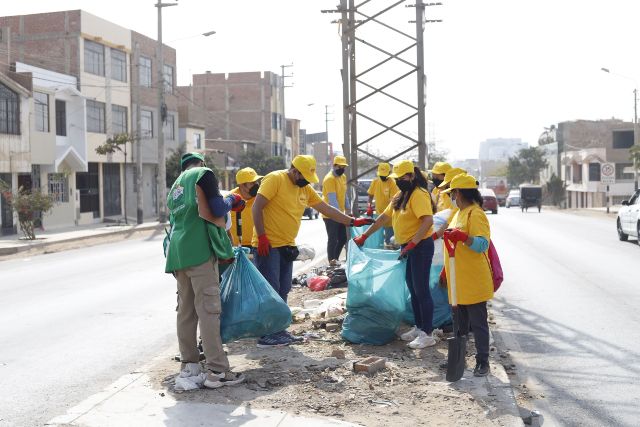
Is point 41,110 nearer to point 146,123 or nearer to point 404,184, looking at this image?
point 146,123

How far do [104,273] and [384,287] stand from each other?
32.4 ft

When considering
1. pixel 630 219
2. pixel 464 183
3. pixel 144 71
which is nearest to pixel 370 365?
pixel 464 183

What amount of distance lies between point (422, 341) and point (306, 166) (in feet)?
6.35

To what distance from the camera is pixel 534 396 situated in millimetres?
6465

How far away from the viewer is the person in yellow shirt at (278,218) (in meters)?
7.52

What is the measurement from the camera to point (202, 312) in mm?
5953

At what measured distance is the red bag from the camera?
1150cm

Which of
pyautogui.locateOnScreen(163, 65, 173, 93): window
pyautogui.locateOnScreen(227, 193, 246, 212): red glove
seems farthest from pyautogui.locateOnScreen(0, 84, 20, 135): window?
pyautogui.locateOnScreen(227, 193, 246, 212): red glove

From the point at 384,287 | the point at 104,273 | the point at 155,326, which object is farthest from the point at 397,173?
the point at 104,273

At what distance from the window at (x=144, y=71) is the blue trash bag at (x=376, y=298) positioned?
3917 cm

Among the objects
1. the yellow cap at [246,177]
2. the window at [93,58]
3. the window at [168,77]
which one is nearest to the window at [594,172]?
the window at [168,77]

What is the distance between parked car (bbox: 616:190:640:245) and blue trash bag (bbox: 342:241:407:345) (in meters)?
15.6

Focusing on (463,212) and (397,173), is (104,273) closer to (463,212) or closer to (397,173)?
(397,173)

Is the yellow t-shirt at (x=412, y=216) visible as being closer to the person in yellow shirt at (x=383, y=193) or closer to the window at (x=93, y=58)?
the person in yellow shirt at (x=383, y=193)
